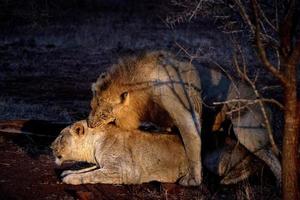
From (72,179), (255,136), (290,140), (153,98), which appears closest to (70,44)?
(153,98)

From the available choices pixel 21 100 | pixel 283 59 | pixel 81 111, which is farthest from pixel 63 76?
pixel 283 59

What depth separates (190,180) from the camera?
23.7 feet

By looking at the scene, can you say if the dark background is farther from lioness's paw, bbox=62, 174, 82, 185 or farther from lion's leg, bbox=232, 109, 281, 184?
lion's leg, bbox=232, 109, 281, 184

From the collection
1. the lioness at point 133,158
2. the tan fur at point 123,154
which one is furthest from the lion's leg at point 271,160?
the tan fur at point 123,154

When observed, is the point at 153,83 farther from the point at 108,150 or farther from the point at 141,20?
the point at 141,20

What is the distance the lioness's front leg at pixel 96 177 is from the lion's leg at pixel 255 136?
4.76 ft

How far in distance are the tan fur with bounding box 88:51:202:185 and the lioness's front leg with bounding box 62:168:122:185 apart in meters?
0.62

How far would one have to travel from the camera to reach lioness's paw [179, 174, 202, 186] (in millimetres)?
7191

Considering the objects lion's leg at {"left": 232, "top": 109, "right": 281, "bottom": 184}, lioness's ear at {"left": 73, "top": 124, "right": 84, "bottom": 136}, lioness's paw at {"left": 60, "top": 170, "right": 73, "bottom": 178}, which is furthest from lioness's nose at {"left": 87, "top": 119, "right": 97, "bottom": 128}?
lion's leg at {"left": 232, "top": 109, "right": 281, "bottom": 184}

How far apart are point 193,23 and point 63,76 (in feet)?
27.7

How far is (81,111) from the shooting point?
11.5 meters

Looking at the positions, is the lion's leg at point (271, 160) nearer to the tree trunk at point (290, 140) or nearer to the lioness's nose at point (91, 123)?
the tree trunk at point (290, 140)

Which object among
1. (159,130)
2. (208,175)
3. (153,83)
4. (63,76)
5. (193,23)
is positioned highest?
(193,23)

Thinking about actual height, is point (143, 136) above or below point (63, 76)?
below
